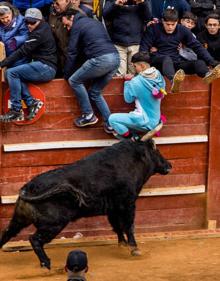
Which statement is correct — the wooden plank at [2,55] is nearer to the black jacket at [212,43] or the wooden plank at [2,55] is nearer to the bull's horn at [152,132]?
the bull's horn at [152,132]

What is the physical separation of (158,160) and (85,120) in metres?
1.12

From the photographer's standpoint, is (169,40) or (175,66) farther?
(175,66)

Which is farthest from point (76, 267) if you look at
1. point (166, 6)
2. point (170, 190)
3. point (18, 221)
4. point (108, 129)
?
point (166, 6)

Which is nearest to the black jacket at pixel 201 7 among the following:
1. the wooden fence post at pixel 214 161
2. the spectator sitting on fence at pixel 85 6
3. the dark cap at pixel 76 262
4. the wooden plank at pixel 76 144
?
the wooden fence post at pixel 214 161

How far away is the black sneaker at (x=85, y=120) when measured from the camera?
45.3ft

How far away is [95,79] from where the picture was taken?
1364 centimetres

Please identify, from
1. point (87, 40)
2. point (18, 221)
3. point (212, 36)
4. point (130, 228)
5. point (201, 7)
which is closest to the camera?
point (18, 221)

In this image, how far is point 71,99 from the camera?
45.4 feet

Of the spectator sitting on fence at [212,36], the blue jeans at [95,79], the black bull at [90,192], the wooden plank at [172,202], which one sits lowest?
the wooden plank at [172,202]

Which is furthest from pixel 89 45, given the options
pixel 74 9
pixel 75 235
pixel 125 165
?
pixel 75 235

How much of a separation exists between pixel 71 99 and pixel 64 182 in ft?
5.22

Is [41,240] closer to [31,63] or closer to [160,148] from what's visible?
[31,63]

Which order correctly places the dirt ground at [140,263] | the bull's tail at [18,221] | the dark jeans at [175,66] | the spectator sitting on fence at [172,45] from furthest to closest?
the spectator sitting on fence at [172,45]
the dark jeans at [175,66]
the bull's tail at [18,221]
the dirt ground at [140,263]

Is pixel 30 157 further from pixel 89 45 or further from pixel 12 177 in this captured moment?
pixel 89 45
